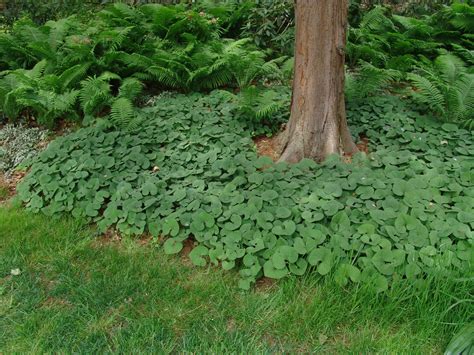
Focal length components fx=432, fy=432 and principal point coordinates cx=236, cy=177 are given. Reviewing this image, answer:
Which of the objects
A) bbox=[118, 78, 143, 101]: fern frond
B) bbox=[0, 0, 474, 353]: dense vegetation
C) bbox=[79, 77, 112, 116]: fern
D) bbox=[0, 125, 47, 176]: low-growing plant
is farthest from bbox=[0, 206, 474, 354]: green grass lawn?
bbox=[118, 78, 143, 101]: fern frond

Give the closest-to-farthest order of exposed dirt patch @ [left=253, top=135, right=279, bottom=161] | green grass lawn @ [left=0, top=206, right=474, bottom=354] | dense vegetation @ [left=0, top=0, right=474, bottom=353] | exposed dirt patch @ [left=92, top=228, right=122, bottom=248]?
green grass lawn @ [left=0, top=206, right=474, bottom=354] → dense vegetation @ [left=0, top=0, right=474, bottom=353] → exposed dirt patch @ [left=92, top=228, right=122, bottom=248] → exposed dirt patch @ [left=253, top=135, right=279, bottom=161]

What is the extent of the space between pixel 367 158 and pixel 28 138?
3.51 m

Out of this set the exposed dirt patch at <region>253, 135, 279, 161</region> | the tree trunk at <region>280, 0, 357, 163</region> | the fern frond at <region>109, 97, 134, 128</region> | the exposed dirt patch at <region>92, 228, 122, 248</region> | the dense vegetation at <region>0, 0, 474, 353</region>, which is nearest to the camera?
the dense vegetation at <region>0, 0, 474, 353</region>

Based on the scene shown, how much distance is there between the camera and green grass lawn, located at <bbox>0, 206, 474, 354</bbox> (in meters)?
2.41

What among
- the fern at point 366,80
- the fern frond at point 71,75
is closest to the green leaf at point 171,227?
the fern at point 366,80

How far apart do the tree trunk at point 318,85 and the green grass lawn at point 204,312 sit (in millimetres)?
1390

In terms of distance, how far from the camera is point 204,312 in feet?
8.63

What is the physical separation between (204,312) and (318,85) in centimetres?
208

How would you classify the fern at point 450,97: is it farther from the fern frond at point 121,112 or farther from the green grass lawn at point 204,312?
the fern frond at point 121,112

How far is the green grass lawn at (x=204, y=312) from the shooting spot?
7.91 ft

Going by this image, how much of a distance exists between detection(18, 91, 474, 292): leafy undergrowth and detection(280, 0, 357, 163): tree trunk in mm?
230

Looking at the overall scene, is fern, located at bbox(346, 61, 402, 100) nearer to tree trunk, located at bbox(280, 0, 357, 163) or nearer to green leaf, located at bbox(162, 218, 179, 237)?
tree trunk, located at bbox(280, 0, 357, 163)

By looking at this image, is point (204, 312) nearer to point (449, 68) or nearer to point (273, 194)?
point (273, 194)

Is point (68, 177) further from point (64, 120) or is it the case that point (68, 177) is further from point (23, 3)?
point (23, 3)
